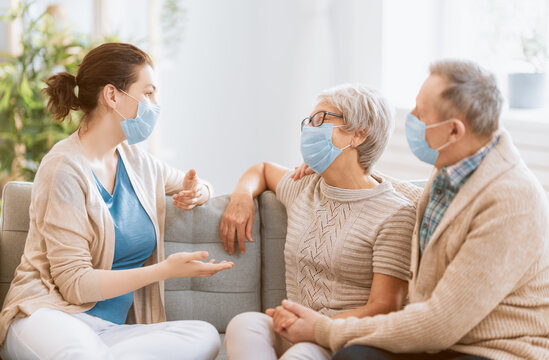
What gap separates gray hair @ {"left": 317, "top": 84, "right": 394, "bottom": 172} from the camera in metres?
1.91

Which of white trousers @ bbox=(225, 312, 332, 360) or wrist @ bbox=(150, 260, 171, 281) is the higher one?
wrist @ bbox=(150, 260, 171, 281)

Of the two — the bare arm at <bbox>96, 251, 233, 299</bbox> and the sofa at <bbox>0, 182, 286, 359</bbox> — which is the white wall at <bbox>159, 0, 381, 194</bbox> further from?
the bare arm at <bbox>96, 251, 233, 299</bbox>

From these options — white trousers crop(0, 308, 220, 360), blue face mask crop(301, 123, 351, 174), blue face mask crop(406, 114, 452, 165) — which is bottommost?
white trousers crop(0, 308, 220, 360)

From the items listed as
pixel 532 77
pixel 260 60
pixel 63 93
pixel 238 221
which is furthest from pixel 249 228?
pixel 260 60

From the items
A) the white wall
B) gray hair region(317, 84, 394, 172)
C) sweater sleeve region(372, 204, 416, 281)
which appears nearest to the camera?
sweater sleeve region(372, 204, 416, 281)

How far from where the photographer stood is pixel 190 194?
2.21 m

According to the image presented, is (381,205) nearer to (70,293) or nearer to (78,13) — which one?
(70,293)

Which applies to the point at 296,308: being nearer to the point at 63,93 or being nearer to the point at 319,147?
the point at 319,147

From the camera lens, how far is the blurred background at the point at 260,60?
11.2 ft

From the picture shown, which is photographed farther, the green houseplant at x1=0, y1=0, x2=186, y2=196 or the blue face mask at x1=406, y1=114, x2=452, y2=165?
the green houseplant at x1=0, y1=0, x2=186, y2=196

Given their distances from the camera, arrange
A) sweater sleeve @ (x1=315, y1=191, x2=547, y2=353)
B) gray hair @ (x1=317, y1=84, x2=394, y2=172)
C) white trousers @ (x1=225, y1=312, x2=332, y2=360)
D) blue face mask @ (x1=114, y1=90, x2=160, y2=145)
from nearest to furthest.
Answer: sweater sleeve @ (x1=315, y1=191, x2=547, y2=353)
white trousers @ (x1=225, y1=312, x2=332, y2=360)
gray hair @ (x1=317, y1=84, x2=394, y2=172)
blue face mask @ (x1=114, y1=90, x2=160, y2=145)

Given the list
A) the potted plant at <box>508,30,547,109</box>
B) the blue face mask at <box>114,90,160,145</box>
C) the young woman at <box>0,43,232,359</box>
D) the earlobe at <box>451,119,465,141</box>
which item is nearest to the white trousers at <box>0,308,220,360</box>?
the young woman at <box>0,43,232,359</box>

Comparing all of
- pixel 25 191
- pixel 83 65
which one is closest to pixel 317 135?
pixel 83 65

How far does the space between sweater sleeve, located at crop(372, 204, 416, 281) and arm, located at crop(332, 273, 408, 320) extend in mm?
20
